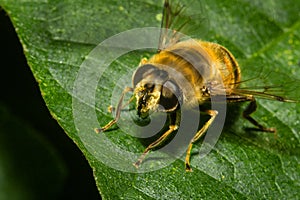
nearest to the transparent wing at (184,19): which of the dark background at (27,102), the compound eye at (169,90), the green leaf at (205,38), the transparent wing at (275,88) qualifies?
the green leaf at (205,38)

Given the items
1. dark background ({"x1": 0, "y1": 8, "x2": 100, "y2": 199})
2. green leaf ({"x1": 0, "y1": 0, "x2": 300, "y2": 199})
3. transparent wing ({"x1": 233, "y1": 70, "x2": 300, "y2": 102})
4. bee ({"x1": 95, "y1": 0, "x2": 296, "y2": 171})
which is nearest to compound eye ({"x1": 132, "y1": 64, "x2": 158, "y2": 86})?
bee ({"x1": 95, "y1": 0, "x2": 296, "y2": 171})

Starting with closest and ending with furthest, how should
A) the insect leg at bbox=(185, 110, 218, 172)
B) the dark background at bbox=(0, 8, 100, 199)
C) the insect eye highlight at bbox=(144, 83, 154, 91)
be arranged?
the insect eye highlight at bbox=(144, 83, 154, 91) < the insect leg at bbox=(185, 110, 218, 172) < the dark background at bbox=(0, 8, 100, 199)

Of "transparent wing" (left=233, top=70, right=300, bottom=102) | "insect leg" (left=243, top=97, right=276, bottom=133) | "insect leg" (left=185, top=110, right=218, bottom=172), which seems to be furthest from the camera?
"insect leg" (left=243, top=97, right=276, bottom=133)

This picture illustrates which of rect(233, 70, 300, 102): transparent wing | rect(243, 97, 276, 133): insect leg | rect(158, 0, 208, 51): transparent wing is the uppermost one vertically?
rect(158, 0, 208, 51): transparent wing

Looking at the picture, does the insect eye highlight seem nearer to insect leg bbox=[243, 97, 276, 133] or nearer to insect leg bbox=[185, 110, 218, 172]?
insect leg bbox=[185, 110, 218, 172]

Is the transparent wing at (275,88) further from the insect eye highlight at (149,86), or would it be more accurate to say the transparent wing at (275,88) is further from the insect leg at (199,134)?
the insect eye highlight at (149,86)

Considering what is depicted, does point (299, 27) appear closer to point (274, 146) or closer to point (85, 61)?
point (274, 146)
